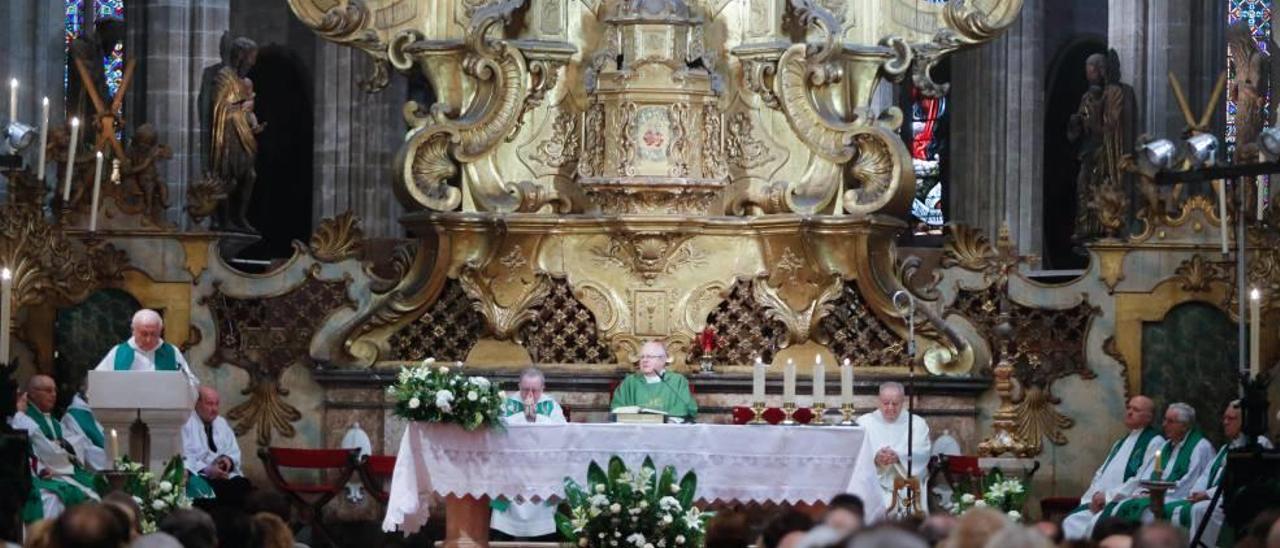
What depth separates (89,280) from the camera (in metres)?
20.9

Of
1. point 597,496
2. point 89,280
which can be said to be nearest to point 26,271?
point 89,280

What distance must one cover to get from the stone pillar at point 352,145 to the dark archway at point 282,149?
2.03 metres

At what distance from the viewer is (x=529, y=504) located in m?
20.2

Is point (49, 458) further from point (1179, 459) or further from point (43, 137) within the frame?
point (1179, 459)

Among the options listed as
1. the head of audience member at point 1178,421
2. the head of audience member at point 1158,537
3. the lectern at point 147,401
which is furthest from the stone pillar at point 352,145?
the head of audience member at point 1158,537

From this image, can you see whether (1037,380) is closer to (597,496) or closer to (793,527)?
(597,496)

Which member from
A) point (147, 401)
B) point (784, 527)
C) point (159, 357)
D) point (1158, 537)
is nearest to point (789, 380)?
point (147, 401)

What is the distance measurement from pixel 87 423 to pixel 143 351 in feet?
2.44

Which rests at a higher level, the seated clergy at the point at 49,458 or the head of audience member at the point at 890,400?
the head of audience member at the point at 890,400

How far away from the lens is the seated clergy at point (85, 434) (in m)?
19.8


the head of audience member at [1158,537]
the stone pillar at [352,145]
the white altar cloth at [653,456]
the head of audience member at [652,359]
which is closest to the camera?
the head of audience member at [1158,537]

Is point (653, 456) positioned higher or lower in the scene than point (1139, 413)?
lower

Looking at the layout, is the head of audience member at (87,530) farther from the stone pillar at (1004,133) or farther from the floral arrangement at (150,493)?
the stone pillar at (1004,133)

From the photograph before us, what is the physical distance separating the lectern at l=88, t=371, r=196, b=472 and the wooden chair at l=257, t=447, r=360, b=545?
2625 millimetres
